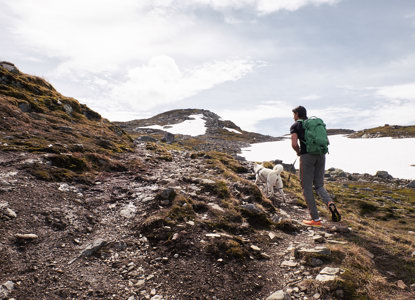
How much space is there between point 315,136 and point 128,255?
660 centimetres

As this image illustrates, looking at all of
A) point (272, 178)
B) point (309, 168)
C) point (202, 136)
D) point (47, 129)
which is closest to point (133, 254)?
point (309, 168)

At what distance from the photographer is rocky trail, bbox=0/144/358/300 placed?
5004mm

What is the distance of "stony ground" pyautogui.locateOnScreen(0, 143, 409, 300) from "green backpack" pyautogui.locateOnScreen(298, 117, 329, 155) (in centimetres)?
277

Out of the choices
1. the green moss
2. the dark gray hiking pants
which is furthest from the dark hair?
the green moss

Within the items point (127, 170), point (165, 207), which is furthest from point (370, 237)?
point (127, 170)

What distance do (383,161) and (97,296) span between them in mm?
57754

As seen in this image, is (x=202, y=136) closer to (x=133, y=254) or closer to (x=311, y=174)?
(x=311, y=174)

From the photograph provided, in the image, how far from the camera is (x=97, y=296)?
482cm

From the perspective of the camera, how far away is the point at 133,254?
634 centimetres

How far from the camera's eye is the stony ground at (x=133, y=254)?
16.4 feet

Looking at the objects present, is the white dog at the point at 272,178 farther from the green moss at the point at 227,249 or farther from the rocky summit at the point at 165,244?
the green moss at the point at 227,249

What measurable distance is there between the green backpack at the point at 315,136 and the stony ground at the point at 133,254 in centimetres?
277

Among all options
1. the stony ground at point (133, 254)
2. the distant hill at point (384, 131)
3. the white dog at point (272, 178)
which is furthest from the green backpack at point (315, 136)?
the distant hill at point (384, 131)

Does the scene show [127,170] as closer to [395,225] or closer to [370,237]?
[370,237]
